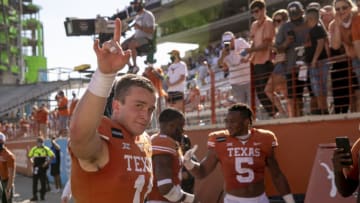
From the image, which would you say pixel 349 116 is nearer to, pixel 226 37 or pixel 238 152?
pixel 238 152

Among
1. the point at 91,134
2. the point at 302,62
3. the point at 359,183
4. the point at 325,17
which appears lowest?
the point at 359,183

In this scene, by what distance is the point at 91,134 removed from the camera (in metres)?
3.02

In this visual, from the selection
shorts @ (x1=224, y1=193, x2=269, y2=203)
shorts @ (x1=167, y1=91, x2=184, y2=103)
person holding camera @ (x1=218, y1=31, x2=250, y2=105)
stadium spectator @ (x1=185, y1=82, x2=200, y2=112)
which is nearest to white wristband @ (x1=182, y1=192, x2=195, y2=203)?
shorts @ (x1=224, y1=193, x2=269, y2=203)

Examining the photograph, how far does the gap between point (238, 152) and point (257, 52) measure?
135 inches

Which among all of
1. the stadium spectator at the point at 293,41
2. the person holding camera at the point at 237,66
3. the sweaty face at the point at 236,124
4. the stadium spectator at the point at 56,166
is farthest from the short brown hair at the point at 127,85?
A: the stadium spectator at the point at 56,166

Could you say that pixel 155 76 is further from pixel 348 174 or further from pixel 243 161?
pixel 348 174

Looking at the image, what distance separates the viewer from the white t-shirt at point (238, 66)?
33.8 ft

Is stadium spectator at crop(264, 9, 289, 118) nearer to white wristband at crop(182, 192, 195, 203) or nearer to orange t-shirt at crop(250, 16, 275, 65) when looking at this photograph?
orange t-shirt at crop(250, 16, 275, 65)

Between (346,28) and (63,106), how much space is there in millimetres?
13839

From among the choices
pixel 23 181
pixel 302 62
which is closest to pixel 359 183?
pixel 302 62

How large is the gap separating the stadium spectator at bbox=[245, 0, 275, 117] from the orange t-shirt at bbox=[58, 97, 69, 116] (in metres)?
11.2

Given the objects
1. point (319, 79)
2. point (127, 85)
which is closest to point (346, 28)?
point (319, 79)

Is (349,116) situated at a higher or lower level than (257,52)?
lower

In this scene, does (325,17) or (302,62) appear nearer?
(302,62)
